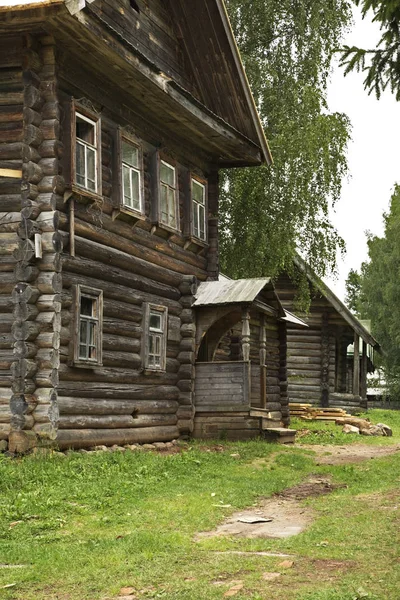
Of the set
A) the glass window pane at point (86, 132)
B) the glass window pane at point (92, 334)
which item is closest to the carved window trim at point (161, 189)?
the glass window pane at point (86, 132)

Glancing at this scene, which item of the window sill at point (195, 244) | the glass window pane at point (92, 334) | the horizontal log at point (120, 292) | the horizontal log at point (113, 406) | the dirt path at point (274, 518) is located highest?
the window sill at point (195, 244)

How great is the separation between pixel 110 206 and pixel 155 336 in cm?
318

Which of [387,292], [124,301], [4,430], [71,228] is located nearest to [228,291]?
[124,301]

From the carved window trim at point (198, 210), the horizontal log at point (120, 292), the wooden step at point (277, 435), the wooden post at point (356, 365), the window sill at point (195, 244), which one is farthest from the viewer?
the wooden post at point (356, 365)

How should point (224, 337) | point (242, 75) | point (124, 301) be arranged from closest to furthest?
point (124, 301)
point (242, 75)
point (224, 337)

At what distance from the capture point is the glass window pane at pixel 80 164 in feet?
49.1

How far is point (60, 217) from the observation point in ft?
46.5

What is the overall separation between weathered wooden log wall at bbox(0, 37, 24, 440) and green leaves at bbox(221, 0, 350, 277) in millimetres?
12440

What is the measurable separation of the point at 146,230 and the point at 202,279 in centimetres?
305

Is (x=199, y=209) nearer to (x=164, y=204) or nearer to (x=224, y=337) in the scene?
(x=164, y=204)

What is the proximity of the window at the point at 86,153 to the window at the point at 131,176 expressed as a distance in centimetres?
112

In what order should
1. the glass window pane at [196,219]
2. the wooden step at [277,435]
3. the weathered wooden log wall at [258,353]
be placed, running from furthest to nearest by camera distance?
the weathered wooden log wall at [258,353] < the glass window pane at [196,219] < the wooden step at [277,435]

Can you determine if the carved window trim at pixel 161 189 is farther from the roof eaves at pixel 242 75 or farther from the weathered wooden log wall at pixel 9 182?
the weathered wooden log wall at pixel 9 182

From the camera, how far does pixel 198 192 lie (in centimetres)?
2031
